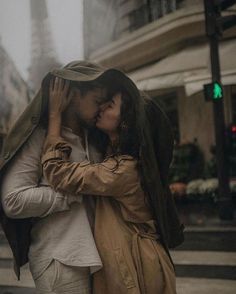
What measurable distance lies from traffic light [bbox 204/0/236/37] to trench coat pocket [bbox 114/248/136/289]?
5686 mm

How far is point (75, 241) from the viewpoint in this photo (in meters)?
1.57

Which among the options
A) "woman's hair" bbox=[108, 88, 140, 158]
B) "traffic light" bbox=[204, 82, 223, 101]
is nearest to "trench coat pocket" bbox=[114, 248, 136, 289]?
"woman's hair" bbox=[108, 88, 140, 158]

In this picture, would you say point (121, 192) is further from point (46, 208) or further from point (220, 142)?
point (220, 142)

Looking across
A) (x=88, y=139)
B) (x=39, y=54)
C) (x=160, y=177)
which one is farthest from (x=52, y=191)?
(x=39, y=54)

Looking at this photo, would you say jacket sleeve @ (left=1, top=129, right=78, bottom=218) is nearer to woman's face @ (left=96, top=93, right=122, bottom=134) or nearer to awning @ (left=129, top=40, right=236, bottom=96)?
woman's face @ (left=96, top=93, right=122, bottom=134)

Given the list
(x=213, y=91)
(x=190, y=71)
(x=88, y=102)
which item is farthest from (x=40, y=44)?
(x=190, y=71)

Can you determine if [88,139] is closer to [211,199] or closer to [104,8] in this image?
[211,199]

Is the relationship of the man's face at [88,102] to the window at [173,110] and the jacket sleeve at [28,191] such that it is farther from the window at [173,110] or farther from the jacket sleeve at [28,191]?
the window at [173,110]

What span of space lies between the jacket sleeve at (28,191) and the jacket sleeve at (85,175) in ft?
0.16

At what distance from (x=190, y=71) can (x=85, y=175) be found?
7282 mm

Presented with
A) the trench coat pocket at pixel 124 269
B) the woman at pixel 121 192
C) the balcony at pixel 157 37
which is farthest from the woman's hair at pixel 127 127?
the balcony at pixel 157 37

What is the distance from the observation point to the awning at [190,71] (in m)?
7.10

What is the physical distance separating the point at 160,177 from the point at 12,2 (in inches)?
106

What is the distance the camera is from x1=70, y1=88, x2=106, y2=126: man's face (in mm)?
1686
